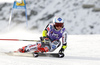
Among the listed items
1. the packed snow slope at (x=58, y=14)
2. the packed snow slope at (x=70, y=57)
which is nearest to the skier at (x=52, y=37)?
the packed snow slope at (x=70, y=57)

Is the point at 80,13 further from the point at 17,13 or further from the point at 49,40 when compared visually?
the point at 49,40

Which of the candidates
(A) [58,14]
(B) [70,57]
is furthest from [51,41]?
(A) [58,14]

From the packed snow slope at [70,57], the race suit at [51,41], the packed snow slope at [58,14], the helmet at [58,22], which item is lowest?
the packed snow slope at [70,57]

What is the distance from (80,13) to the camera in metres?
17.1

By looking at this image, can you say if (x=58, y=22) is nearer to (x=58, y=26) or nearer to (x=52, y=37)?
(x=58, y=26)

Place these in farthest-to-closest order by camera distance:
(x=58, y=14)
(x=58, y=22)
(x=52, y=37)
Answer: (x=58, y=14), (x=52, y=37), (x=58, y=22)

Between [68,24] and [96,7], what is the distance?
2927 mm

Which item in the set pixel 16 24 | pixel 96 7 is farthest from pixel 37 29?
pixel 96 7

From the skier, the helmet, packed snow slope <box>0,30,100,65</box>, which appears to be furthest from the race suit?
packed snow slope <box>0,30,100,65</box>

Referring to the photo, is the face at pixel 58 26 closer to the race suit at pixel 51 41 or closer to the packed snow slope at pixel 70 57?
the race suit at pixel 51 41

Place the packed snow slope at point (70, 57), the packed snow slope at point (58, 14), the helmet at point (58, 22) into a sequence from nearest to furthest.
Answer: the packed snow slope at point (70, 57), the helmet at point (58, 22), the packed snow slope at point (58, 14)

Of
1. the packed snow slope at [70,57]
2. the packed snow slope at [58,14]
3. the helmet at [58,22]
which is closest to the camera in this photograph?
the packed snow slope at [70,57]

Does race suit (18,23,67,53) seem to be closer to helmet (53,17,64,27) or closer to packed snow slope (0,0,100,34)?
helmet (53,17,64,27)

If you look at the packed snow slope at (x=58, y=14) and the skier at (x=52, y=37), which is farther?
the packed snow slope at (x=58, y=14)
